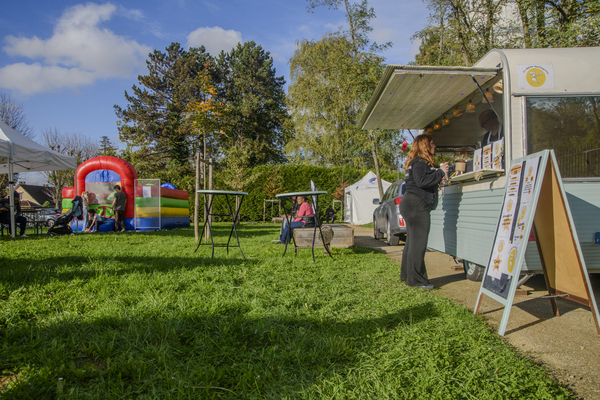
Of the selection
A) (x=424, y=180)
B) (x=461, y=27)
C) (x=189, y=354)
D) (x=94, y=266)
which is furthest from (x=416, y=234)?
(x=461, y=27)

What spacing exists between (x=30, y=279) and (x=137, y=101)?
112 ft

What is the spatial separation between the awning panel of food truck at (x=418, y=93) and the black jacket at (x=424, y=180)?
1021 millimetres

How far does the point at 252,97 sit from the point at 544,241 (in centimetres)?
3466

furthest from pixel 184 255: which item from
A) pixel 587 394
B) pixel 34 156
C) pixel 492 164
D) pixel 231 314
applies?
pixel 34 156

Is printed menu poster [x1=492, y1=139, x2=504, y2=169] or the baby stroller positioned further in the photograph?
the baby stroller

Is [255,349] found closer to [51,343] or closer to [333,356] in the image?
[333,356]

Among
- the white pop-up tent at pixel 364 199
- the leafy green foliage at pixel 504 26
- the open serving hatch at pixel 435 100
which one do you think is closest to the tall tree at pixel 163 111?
the white pop-up tent at pixel 364 199

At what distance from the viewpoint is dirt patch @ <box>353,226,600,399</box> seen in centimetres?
209

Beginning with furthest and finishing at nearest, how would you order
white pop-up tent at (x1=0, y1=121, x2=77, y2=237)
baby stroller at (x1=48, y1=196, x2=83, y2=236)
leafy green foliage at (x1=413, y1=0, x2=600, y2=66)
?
baby stroller at (x1=48, y1=196, x2=83, y2=236), leafy green foliage at (x1=413, y1=0, x2=600, y2=66), white pop-up tent at (x1=0, y1=121, x2=77, y2=237)

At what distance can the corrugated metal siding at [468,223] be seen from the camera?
3627mm

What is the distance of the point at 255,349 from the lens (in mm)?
2258

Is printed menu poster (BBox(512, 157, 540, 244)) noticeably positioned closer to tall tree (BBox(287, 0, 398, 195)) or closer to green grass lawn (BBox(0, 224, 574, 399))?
green grass lawn (BBox(0, 224, 574, 399))

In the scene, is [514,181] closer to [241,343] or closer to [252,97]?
[241,343]

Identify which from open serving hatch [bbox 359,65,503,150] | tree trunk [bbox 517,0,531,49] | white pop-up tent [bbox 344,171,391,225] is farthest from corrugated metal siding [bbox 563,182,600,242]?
white pop-up tent [bbox 344,171,391,225]
